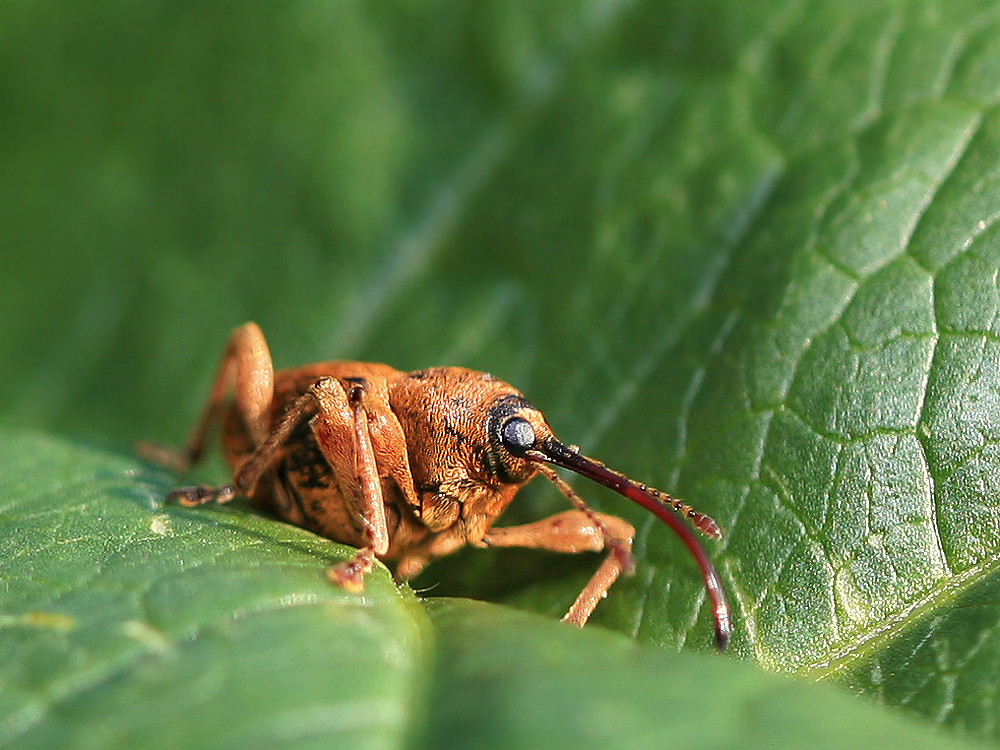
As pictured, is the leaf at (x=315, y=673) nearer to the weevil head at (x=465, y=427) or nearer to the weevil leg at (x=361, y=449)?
the weevil leg at (x=361, y=449)

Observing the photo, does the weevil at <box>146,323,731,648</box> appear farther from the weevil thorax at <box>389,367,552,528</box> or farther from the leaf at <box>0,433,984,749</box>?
the leaf at <box>0,433,984,749</box>

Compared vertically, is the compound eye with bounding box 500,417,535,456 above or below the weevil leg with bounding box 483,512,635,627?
above

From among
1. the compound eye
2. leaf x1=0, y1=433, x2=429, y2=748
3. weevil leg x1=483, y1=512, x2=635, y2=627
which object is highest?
the compound eye

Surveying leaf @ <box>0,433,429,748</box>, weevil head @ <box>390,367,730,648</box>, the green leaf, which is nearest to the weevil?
weevil head @ <box>390,367,730,648</box>

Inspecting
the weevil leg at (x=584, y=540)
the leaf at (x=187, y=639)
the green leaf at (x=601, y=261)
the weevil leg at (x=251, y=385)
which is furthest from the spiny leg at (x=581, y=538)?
the weevil leg at (x=251, y=385)

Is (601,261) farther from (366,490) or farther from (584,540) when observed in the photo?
(366,490)

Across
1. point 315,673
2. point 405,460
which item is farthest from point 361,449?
point 315,673
